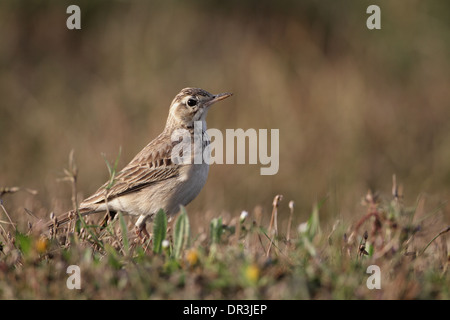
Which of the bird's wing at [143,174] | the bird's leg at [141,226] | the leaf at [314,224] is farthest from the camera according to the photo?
the bird's wing at [143,174]

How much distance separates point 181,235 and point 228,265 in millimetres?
751

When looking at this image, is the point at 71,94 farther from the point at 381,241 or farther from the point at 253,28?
the point at 381,241

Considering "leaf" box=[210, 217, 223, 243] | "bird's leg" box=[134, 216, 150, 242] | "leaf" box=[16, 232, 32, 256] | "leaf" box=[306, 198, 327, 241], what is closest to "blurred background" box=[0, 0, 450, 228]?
"bird's leg" box=[134, 216, 150, 242]

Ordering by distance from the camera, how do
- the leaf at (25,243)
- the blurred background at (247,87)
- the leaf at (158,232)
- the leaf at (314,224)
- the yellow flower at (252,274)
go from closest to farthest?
the yellow flower at (252,274) → the leaf at (25,243) → the leaf at (158,232) → the leaf at (314,224) → the blurred background at (247,87)

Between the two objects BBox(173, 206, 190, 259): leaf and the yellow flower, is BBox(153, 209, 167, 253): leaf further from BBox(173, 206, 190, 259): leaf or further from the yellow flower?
the yellow flower

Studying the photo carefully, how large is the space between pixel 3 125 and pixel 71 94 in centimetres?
167

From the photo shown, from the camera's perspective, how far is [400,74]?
13.9 meters

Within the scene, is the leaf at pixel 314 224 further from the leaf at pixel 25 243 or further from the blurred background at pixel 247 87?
the blurred background at pixel 247 87

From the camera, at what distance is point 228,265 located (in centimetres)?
429

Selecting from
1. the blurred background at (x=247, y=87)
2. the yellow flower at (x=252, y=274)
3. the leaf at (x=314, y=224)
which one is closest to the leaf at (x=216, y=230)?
the leaf at (x=314, y=224)

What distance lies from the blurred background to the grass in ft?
19.2

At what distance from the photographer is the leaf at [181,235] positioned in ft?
16.0

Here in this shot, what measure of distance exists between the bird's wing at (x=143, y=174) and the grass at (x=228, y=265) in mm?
1024

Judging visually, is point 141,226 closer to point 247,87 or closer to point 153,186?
point 153,186
